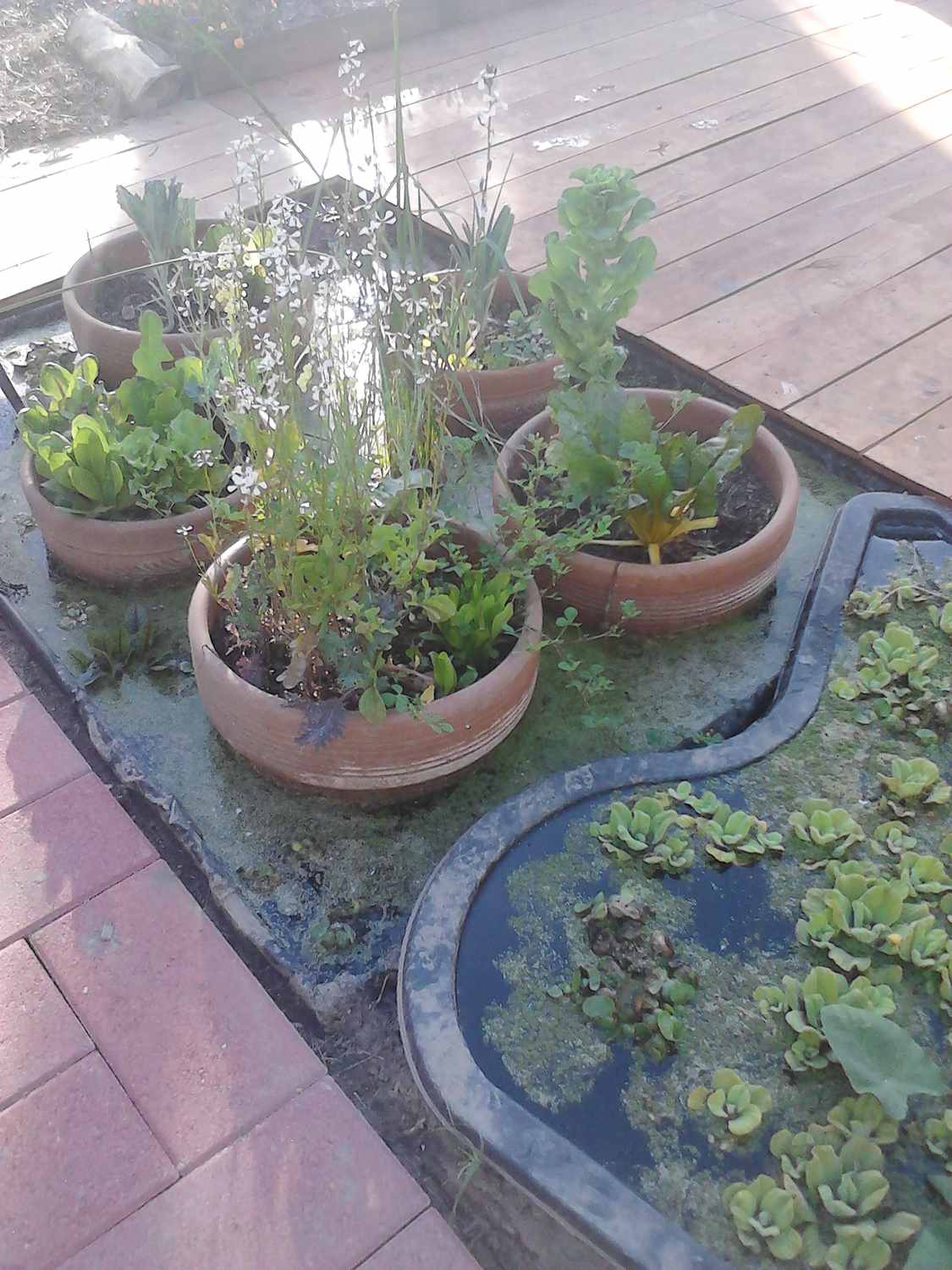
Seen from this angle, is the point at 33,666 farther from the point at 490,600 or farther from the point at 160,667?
the point at 490,600

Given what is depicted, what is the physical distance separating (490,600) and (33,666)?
3.40 feet

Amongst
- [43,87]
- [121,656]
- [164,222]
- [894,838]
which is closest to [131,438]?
[121,656]

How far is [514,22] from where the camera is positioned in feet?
15.5

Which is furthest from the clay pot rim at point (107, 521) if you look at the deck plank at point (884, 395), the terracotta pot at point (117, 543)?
the deck plank at point (884, 395)

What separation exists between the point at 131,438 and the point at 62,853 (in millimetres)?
856

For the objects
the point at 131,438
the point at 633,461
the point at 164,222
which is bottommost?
the point at 633,461

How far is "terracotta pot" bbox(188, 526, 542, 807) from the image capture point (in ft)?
5.67

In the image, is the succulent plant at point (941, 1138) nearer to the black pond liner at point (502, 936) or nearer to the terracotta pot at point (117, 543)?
the black pond liner at point (502, 936)

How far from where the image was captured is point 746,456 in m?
2.30

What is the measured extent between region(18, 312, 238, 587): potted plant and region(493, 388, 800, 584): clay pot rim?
61cm

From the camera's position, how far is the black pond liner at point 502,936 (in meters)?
1.31

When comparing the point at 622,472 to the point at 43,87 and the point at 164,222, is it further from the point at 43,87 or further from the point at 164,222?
the point at 43,87

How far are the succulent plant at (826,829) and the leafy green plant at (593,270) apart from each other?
0.94 meters

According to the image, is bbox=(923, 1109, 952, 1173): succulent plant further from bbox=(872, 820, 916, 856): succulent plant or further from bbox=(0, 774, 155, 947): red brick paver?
bbox=(0, 774, 155, 947): red brick paver
